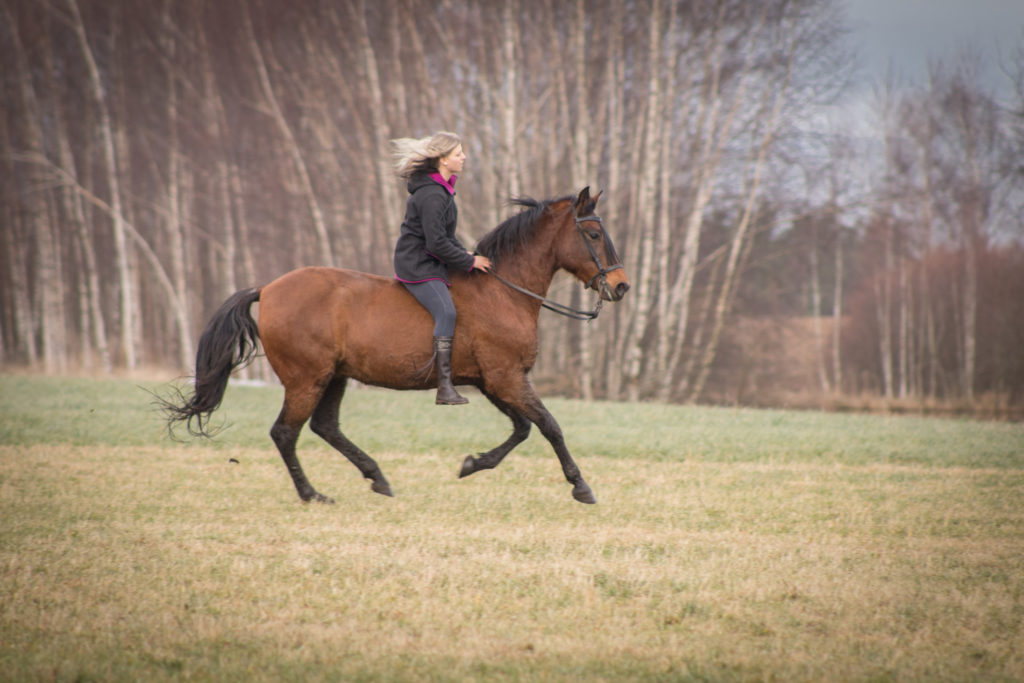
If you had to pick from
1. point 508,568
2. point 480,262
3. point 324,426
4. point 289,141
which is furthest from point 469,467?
point 289,141

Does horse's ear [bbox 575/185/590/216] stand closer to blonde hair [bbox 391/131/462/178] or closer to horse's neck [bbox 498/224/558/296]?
horse's neck [bbox 498/224/558/296]

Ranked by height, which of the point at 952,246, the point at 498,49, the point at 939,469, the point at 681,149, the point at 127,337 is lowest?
the point at 939,469

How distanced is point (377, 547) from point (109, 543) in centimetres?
170

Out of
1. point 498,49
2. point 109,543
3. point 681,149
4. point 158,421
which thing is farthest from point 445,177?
point 681,149

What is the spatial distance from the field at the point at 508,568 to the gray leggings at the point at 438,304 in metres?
1.38

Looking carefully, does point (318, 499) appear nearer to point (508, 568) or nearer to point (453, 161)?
point (508, 568)

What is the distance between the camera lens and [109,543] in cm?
537

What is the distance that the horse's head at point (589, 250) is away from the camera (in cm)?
654

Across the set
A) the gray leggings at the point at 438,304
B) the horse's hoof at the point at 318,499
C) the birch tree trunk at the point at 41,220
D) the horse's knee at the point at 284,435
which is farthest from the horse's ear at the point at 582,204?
the birch tree trunk at the point at 41,220

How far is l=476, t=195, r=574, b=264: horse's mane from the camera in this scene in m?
6.79

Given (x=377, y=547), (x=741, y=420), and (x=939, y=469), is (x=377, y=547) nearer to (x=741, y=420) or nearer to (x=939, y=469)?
(x=939, y=469)

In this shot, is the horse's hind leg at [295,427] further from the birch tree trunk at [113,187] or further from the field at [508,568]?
the birch tree trunk at [113,187]

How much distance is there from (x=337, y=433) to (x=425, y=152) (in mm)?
2436

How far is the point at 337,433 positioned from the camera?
23.4 feet
